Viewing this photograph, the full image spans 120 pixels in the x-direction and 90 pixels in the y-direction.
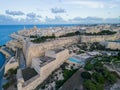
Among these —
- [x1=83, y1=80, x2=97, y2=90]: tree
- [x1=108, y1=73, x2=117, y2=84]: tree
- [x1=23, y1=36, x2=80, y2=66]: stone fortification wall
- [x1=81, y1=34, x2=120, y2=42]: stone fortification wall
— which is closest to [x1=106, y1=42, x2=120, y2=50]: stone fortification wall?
[x1=81, y1=34, x2=120, y2=42]: stone fortification wall

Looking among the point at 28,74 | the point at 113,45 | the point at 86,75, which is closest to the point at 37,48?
the point at 28,74

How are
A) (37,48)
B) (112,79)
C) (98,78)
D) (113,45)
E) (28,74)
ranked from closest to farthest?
(98,78), (112,79), (28,74), (37,48), (113,45)

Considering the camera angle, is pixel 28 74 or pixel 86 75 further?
pixel 28 74

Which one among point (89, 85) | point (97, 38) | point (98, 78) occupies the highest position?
point (89, 85)

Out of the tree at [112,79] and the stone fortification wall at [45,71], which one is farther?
the stone fortification wall at [45,71]

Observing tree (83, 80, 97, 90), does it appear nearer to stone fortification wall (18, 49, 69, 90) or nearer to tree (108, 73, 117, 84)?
tree (108, 73, 117, 84)

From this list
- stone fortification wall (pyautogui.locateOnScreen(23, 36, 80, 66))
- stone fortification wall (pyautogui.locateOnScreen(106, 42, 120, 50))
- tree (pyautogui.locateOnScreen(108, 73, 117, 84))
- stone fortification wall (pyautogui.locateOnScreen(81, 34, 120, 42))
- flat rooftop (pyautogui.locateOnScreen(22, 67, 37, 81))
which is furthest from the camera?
stone fortification wall (pyautogui.locateOnScreen(81, 34, 120, 42))

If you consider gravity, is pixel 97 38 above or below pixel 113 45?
below

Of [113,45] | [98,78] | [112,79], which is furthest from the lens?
[113,45]

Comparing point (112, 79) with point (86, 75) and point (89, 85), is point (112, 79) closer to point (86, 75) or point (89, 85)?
point (86, 75)

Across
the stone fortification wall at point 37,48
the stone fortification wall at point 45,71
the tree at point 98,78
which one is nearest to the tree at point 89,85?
the tree at point 98,78

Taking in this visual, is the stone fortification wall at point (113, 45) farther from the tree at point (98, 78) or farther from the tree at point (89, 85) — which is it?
the tree at point (89, 85)

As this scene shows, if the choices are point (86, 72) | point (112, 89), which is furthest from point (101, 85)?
point (86, 72)
